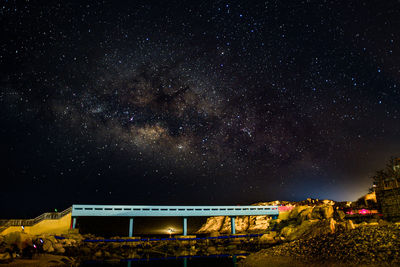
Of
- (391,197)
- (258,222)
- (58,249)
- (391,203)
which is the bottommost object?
(258,222)

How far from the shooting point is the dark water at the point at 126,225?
118 feet

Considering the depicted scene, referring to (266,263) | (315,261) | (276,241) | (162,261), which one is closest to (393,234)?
(315,261)

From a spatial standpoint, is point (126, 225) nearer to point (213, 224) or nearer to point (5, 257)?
point (213, 224)

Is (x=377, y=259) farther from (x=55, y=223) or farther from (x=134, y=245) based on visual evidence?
(x=55, y=223)

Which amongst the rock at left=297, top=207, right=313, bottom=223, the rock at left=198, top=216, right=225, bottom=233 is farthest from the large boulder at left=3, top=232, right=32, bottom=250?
the rock at left=198, top=216, right=225, bottom=233

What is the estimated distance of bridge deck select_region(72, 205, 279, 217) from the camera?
107 feet

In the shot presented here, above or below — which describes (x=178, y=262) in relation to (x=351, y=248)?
below

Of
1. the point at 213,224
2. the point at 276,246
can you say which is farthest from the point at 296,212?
the point at 213,224

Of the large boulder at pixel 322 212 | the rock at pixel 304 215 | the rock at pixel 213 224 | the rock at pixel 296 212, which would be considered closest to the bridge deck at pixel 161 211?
the rock at pixel 296 212

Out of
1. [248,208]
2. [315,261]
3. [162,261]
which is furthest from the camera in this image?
[248,208]

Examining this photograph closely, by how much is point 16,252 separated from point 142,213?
1832 cm

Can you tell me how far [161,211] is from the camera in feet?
115

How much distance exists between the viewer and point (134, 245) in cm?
3209

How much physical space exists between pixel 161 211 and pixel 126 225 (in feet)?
63.3
